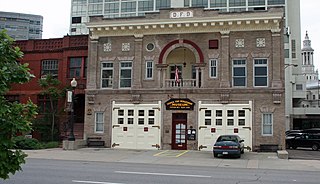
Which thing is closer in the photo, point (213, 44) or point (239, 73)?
point (239, 73)

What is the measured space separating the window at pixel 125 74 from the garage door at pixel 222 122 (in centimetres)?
608

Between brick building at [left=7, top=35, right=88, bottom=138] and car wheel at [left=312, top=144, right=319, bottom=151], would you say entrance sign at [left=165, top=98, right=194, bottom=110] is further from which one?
car wheel at [left=312, top=144, right=319, bottom=151]

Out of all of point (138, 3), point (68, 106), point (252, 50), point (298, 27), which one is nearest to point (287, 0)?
point (298, 27)

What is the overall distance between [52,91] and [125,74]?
6.21 metres

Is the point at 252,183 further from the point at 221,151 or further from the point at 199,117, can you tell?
the point at 199,117

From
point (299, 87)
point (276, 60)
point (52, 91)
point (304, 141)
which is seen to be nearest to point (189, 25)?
point (276, 60)

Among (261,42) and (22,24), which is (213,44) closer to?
(261,42)

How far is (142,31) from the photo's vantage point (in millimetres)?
28781

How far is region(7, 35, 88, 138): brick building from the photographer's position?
32.0 meters

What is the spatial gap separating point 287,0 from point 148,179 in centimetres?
6575

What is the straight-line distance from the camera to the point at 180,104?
27359 mm

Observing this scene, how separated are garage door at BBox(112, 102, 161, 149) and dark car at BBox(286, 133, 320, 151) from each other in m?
13.6

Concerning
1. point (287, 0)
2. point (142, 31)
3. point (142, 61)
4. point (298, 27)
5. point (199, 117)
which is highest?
point (287, 0)

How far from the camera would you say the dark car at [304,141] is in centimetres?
3234
